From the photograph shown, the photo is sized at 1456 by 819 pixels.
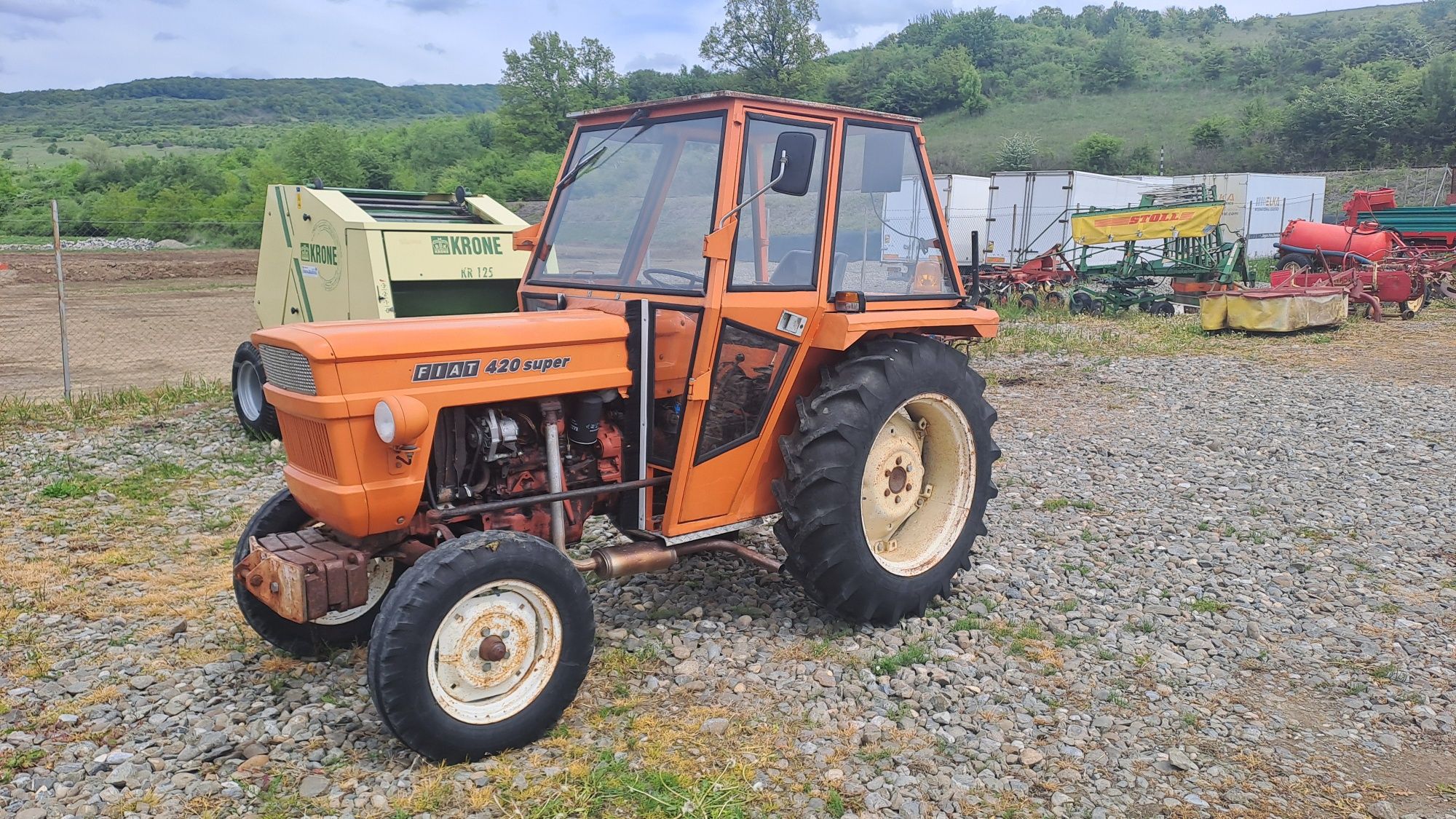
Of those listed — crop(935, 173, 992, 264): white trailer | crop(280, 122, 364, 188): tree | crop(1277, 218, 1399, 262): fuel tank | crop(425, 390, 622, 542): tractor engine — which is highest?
crop(280, 122, 364, 188): tree

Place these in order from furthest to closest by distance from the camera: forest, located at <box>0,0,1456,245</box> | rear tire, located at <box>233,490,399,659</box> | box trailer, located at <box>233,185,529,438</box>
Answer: forest, located at <box>0,0,1456,245</box> < box trailer, located at <box>233,185,529,438</box> < rear tire, located at <box>233,490,399,659</box>

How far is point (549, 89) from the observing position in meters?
54.1

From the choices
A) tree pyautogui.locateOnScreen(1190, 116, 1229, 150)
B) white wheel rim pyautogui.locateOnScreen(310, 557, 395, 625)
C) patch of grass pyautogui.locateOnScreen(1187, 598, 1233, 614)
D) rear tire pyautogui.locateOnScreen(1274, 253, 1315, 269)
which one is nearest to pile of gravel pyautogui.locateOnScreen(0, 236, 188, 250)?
rear tire pyautogui.locateOnScreen(1274, 253, 1315, 269)

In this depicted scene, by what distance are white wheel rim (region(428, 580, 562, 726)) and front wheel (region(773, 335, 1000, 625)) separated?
3.90ft

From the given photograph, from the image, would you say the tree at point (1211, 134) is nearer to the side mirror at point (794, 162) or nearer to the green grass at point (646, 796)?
the side mirror at point (794, 162)

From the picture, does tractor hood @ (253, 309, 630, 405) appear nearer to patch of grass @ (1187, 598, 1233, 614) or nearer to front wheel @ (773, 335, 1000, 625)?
front wheel @ (773, 335, 1000, 625)

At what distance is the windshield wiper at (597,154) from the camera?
14.1 feet

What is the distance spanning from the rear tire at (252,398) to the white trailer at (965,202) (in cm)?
1793

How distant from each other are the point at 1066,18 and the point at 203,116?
85185mm

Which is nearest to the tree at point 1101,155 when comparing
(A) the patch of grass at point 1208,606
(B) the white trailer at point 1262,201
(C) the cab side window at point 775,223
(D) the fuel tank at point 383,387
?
(B) the white trailer at point 1262,201

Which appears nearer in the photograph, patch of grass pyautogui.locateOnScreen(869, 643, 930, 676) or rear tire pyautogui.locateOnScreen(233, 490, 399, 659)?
rear tire pyautogui.locateOnScreen(233, 490, 399, 659)

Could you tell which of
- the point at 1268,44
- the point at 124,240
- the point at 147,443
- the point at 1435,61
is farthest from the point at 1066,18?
the point at 147,443

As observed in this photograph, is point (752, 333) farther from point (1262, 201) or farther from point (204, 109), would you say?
point (204, 109)

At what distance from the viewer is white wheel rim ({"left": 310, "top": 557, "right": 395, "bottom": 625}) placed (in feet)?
13.4
